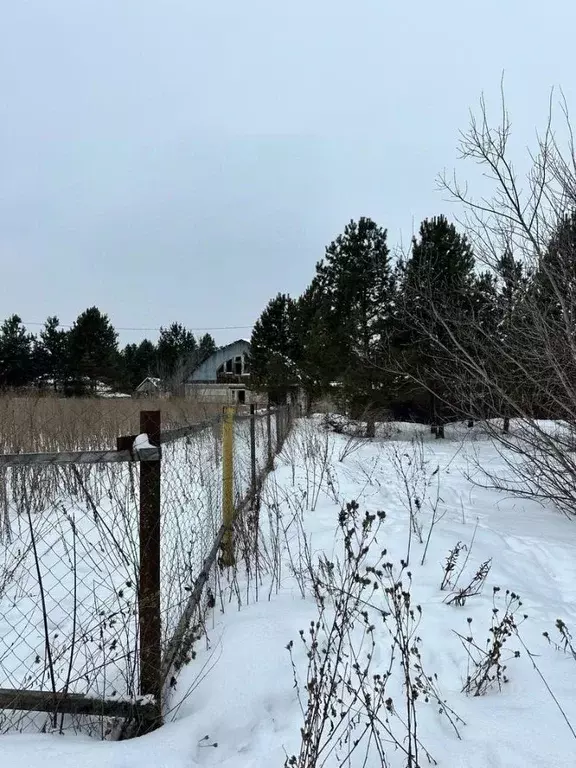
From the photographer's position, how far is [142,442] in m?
1.99

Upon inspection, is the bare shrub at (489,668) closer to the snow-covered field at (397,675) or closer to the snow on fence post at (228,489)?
the snow-covered field at (397,675)

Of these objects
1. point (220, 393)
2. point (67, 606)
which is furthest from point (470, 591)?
point (220, 393)

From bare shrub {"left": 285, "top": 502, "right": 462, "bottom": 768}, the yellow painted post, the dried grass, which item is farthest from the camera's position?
the dried grass

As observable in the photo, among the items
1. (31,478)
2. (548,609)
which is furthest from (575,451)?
(31,478)

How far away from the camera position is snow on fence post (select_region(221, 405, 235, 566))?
3965 mm

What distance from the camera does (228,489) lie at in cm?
410

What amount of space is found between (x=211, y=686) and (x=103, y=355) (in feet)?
128

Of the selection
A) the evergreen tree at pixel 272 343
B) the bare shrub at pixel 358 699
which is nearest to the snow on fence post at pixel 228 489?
the bare shrub at pixel 358 699

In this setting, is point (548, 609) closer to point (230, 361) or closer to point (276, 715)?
point (276, 715)

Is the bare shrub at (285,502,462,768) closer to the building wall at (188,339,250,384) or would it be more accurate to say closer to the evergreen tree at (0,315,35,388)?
the evergreen tree at (0,315,35,388)

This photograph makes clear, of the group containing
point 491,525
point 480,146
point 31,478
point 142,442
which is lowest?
point 491,525

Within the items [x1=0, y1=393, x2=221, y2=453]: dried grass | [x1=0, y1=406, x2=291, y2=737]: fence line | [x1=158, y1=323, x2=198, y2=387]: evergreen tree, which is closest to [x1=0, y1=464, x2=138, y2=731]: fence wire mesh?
[x1=0, y1=406, x2=291, y2=737]: fence line

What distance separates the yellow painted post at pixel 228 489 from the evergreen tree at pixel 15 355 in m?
37.3

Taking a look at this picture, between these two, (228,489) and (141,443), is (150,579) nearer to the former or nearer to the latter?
(141,443)
